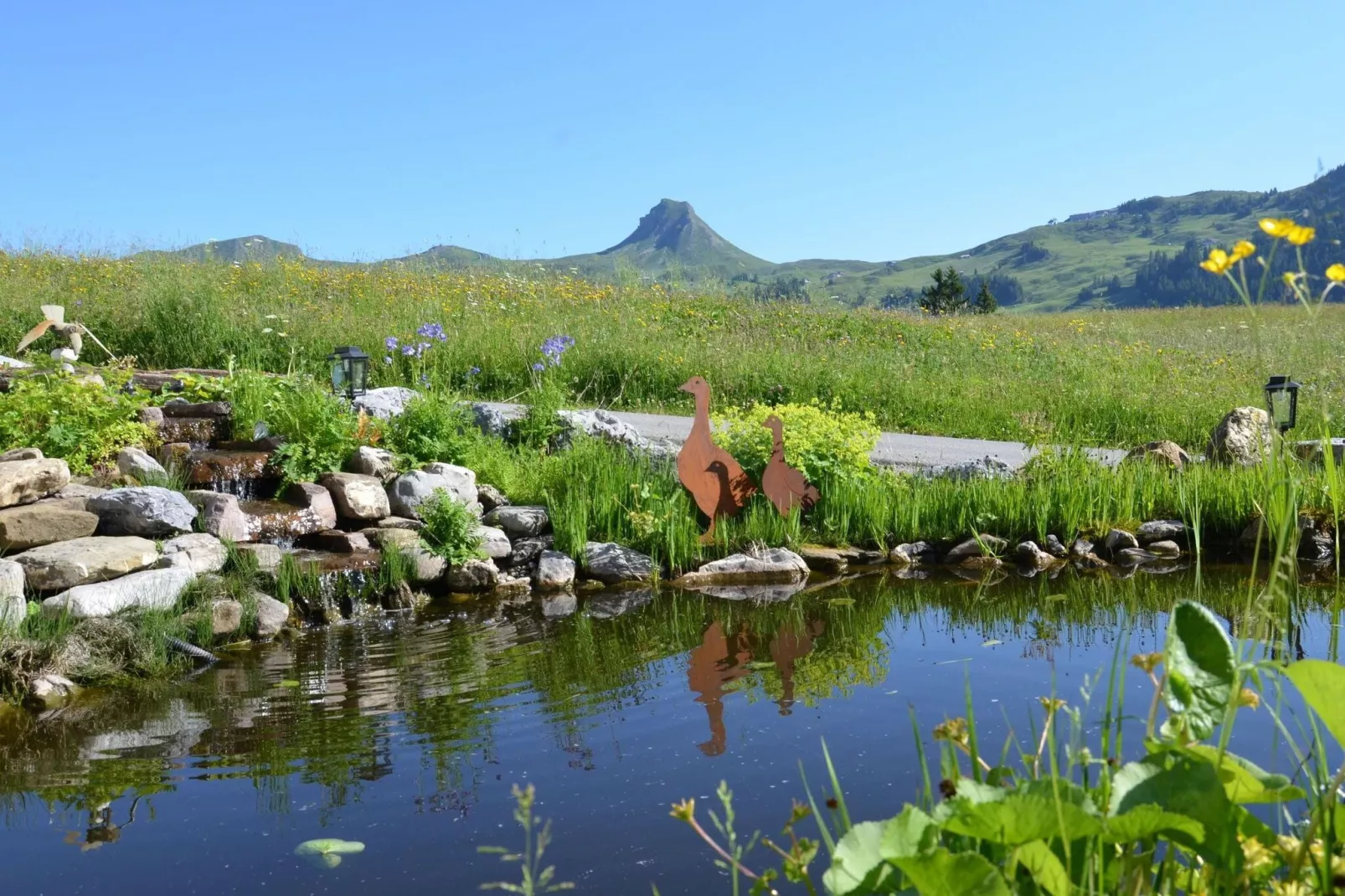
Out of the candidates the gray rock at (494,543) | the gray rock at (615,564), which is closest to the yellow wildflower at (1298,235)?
the gray rock at (615,564)

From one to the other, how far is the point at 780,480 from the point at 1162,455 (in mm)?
3783

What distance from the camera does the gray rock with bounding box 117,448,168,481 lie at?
24.4 feet

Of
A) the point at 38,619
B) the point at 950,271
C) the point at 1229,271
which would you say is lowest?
the point at 38,619

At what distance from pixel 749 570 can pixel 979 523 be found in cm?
184

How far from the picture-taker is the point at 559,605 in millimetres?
6977

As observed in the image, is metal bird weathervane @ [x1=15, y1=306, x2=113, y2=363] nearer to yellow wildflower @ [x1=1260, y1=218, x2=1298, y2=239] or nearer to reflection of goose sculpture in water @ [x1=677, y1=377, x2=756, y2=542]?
reflection of goose sculpture in water @ [x1=677, y1=377, x2=756, y2=542]

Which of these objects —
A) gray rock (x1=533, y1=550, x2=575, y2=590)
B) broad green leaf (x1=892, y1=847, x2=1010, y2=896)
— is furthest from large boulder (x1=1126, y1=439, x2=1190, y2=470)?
broad green leaf (x1=892, y1=847, x2=1010, y2=896)

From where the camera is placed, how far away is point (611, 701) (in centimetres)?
482

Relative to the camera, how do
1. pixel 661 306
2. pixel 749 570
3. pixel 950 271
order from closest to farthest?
pixel 749 570 < pixel 661 306 < pixel 950 271

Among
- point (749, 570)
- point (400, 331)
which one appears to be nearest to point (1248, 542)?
point (749, 570)

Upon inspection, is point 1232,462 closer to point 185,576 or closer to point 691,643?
point 691,643

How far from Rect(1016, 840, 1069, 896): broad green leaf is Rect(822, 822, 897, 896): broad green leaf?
0.63 ft

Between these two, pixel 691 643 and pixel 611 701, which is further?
pixel 691 643

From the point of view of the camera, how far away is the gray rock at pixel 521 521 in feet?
25.9
